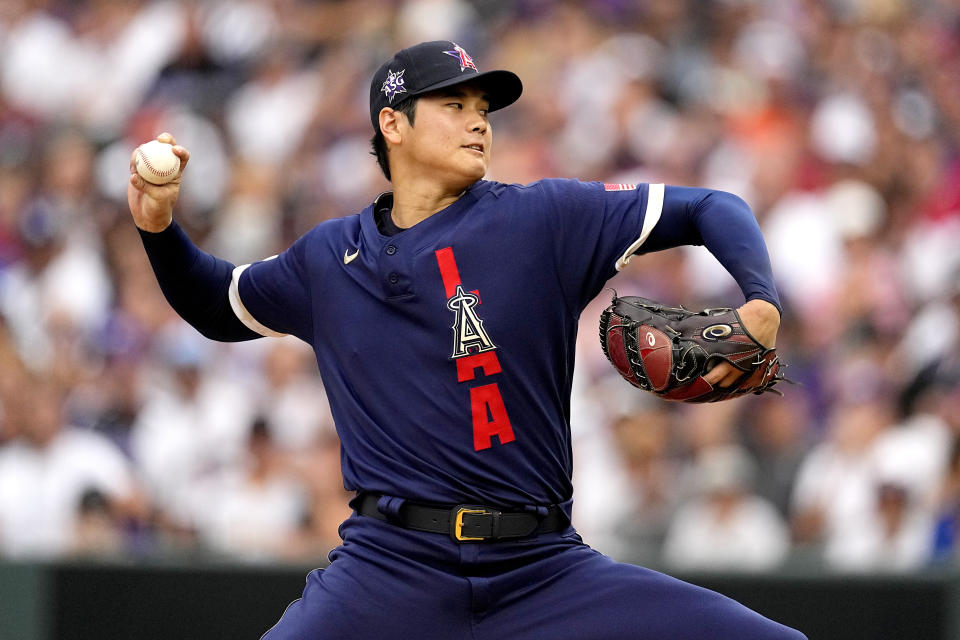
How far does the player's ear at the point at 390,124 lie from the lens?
4.05 m

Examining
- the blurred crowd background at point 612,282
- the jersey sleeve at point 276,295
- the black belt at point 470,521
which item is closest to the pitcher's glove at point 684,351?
the black belt at point 470,521

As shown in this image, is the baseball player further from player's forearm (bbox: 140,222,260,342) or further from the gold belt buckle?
player's forearm (bbox: 140,222,260,342)

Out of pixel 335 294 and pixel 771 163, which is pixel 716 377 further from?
pixel 771 163

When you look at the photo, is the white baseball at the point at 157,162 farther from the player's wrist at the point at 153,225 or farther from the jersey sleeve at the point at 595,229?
the jersey sleeve at the point at 595,229

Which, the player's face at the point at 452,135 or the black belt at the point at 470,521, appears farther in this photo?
the player's face at the point at 452,135

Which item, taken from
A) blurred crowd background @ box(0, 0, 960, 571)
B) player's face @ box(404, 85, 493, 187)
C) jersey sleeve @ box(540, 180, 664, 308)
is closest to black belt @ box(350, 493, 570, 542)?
jersey sleeve @ box(540, 180, 664, 308)

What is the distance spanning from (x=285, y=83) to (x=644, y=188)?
7.06 metres

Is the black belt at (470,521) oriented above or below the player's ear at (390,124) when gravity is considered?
below

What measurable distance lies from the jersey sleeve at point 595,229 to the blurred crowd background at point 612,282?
240 cm

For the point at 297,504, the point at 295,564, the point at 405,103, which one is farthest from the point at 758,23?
the point at 405,103

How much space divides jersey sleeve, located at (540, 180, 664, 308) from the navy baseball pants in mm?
736

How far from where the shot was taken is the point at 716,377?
346 cm

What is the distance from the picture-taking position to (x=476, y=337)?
3721 mm

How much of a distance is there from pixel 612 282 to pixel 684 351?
4822 mm
